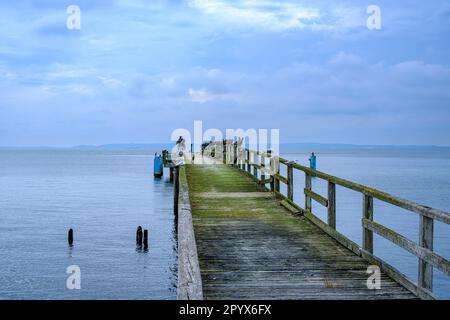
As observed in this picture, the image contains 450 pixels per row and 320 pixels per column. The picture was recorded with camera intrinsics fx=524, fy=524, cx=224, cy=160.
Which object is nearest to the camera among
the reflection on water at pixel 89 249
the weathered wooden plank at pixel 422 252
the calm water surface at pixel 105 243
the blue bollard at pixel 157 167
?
the weathered wooden plank at pixel 422 252

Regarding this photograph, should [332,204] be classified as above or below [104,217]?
above

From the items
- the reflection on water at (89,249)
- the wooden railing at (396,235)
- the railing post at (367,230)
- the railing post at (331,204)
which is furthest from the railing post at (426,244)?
the reflection on water at (89,249)

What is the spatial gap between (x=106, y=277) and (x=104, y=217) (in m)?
13.4

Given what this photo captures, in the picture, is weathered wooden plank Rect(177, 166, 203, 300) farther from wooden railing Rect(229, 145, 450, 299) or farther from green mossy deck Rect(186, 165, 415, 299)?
wooden railing Rect(229, 145, 450, 299)

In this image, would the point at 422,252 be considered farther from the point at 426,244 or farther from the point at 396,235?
the point at 396,235

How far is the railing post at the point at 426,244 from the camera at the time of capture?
5.71m

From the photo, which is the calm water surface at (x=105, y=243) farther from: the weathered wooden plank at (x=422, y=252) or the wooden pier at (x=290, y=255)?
the weathered wooden plank at (x=422, y=252)

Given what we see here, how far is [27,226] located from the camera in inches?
1033

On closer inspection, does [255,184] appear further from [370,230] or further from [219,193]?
[370,230]

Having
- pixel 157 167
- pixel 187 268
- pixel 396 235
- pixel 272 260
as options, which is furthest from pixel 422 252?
pixel 157 167

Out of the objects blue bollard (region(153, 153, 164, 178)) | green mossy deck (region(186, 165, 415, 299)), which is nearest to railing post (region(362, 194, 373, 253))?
green mossy deck (region(186, 165, 415, 299))
